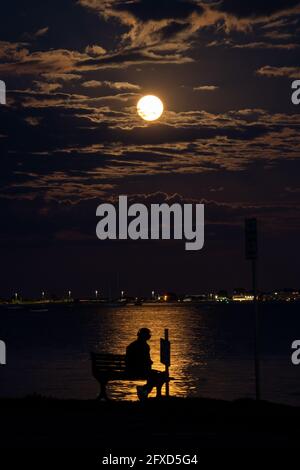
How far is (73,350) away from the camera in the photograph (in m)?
84.8

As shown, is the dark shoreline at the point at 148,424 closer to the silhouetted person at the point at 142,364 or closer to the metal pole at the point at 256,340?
the metal pole at the point at 256,340

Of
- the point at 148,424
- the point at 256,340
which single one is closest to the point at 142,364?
the point at 256,340

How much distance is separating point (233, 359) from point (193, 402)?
173ft

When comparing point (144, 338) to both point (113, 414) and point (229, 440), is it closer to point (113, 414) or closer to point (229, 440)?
point (113, 414)

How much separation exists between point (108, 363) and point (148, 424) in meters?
6.10

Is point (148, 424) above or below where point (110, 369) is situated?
below

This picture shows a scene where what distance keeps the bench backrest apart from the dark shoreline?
2043 mm

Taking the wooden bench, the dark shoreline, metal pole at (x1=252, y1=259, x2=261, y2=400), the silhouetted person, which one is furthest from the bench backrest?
metal pole at (x1=252, y1=259, x2=261, y2=400)

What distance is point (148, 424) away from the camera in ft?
49.3

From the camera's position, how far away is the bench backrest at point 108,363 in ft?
68.6

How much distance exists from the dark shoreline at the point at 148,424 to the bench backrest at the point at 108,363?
204 centimetres

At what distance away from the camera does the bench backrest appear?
68.6 feet

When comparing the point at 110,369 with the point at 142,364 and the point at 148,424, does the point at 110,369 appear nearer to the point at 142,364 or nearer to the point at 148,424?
the point at 142,364
